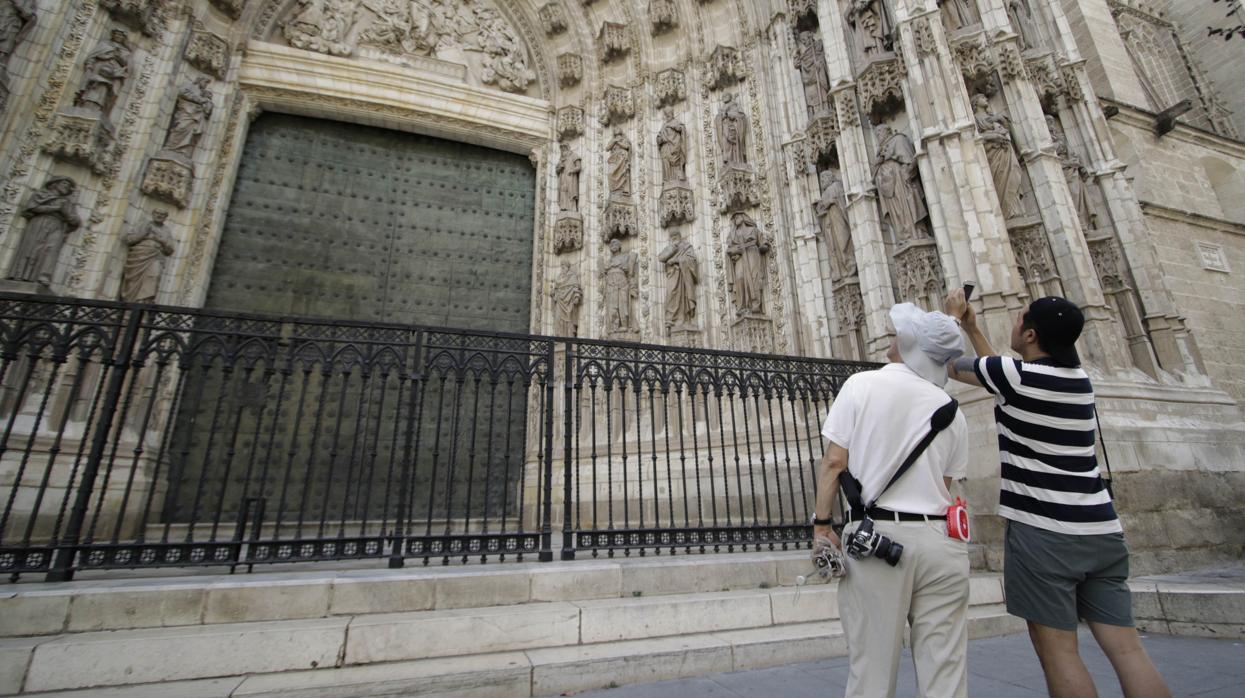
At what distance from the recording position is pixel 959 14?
6625 millimetres

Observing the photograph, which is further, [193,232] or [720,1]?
[720,1]

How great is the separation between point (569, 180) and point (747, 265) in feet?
11.9

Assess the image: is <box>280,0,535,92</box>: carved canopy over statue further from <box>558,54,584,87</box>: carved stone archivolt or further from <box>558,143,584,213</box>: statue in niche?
<box>558,143,584,213</box>: statue in niche

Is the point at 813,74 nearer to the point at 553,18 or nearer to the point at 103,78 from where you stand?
the point at 553,18

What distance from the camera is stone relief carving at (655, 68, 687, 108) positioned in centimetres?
950

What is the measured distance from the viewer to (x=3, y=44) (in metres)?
6.12

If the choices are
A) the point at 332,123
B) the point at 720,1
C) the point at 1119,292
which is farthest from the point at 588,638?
the point at 720,1

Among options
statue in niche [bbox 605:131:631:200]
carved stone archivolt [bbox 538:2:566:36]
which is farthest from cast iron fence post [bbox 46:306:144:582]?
carved stone archivolt [bbox 538:2:566:36]

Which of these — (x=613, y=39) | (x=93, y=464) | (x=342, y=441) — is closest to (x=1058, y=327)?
(x=93, y=464)

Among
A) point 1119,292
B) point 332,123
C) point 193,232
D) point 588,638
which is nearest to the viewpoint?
point 588,638

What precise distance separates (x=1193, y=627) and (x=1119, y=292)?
412cm

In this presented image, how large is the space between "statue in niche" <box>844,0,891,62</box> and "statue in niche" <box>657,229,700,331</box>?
3.42m

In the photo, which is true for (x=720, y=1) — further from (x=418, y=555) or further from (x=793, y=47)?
(x=418, y=555)

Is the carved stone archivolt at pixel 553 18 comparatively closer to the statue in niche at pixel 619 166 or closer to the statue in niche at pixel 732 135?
the statue in niche at pixel 619 166
